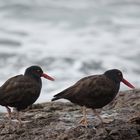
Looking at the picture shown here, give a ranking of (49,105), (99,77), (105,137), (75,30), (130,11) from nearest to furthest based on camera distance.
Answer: (105,137) < (99,77) < (49,105) < (75,30) < (130,11)

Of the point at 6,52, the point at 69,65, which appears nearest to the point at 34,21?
the point at 6,52

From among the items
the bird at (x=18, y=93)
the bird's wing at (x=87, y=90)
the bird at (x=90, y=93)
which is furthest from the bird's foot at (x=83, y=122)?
the bird at (x=18, y=93)

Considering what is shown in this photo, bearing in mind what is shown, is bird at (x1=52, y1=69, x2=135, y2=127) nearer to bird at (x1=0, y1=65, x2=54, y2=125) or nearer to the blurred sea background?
bird at (x1=0, y1=65, x2=54, y2=125)

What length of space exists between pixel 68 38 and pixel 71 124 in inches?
1131

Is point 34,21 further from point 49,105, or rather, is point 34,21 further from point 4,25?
point 49,105

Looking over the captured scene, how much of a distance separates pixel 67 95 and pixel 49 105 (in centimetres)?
201

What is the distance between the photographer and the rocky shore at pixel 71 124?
38.1 feet

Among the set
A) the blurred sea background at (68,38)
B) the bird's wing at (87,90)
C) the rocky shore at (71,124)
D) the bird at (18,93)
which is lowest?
the blurred sea background at (68,38)

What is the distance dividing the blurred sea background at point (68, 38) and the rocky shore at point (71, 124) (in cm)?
1206

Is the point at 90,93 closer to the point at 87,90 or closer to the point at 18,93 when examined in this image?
the point at 87,90

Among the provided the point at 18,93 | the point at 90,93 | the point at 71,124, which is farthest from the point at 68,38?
the point at 90,93

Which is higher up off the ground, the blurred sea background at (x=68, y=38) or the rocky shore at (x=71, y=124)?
the rocky shore at (x=71, y=124)

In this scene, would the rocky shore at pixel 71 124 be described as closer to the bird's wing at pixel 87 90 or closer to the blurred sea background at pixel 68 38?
the bird's wing at pixel 87 90

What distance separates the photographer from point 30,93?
42.3 feet
